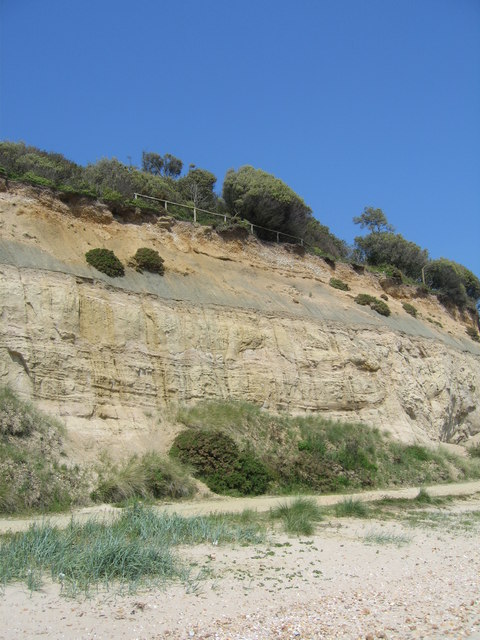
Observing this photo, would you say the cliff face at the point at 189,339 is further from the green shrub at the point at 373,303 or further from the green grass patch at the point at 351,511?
the green grass patch at the point at 351,511

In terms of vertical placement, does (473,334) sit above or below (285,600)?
above

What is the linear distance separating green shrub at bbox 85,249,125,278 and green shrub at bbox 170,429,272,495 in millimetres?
8207

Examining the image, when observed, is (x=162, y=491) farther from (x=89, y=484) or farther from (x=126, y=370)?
(x=126, y=370)

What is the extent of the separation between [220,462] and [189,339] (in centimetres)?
628

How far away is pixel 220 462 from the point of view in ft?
64.0

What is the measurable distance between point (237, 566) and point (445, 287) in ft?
155

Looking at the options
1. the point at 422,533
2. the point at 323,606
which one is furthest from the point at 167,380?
the point at 323,606

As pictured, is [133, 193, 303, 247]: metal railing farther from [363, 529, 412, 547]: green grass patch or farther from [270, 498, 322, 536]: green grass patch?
[363, 529, 412, 547]: green grass patch

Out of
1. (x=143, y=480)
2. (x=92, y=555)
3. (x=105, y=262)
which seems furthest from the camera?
(x=105, y=262)

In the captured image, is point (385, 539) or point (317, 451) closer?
point (385, 539)

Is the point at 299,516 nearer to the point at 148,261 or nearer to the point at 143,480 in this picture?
the point at 143,480

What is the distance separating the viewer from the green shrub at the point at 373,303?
35.6 m

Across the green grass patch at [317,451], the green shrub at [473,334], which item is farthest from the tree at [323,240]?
the green grass patch at [317,451]

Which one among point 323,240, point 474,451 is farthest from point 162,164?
point 474,451
